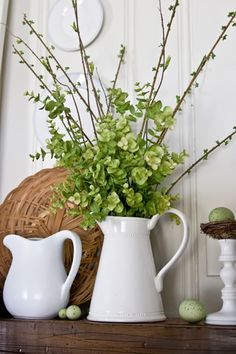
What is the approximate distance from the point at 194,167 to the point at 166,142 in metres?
0.10

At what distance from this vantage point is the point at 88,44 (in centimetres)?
138

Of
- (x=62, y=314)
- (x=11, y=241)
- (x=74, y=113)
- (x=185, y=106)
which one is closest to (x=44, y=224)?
(x=11, y=241)

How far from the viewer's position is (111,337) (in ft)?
2.93

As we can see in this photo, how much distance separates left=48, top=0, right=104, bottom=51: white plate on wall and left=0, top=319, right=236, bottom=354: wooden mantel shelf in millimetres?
778

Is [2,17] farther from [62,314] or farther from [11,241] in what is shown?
[62,314]

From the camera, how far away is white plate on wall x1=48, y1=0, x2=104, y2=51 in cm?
138

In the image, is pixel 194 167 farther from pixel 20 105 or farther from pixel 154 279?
pixel 20 105

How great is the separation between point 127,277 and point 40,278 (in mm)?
189

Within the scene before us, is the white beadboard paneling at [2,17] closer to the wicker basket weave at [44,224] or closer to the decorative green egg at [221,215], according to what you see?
the wicker basket weave at [44,224]

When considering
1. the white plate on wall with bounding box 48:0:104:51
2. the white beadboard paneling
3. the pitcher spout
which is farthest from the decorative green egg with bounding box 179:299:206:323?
the white beadboard paneling

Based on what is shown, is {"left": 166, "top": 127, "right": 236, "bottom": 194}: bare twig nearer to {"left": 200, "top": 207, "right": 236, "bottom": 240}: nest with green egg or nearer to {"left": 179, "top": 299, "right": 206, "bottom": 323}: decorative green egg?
{"left": 200, "top": 207, "right": 236, "bottom": 240}: nest with green egg

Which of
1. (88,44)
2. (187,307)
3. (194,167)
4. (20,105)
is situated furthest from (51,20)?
(187,307)

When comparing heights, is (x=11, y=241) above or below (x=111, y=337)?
above

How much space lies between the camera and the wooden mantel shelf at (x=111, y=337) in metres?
0.83
